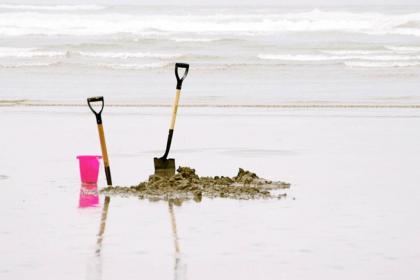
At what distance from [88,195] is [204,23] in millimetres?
46376

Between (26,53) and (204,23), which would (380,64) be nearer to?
(26,53)

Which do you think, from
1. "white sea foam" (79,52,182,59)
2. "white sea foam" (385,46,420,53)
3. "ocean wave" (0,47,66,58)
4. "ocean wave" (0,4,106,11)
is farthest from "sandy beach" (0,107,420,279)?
"ocean wave" (0,4,106,11)

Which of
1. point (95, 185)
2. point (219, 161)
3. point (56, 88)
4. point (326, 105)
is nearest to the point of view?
point (95, 185)

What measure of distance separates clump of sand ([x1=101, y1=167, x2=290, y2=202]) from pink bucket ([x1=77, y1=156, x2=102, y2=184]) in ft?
1.68

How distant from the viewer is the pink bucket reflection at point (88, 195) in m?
9.39

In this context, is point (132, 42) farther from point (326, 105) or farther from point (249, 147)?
point (249, 147)

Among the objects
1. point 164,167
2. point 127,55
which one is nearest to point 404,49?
point 127,55

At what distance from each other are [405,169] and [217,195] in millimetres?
3102

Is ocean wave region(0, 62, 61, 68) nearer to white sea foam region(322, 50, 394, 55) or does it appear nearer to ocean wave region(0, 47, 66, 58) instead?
ocean wave region(0, 47, 66, 58)

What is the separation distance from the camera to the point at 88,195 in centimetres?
995

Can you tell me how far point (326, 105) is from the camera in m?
22.5

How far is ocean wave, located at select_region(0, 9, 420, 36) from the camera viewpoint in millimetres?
51500

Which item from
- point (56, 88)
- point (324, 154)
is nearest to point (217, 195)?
point (324, 154)

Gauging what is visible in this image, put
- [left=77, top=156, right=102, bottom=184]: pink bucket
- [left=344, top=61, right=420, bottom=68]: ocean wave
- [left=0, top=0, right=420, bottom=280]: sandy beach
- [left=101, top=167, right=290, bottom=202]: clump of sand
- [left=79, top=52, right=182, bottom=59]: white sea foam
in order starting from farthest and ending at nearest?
[left=79, top=52, right=182, bottom=59]: white sea foam
[left=344, top=61, right=420, bottom=68]: ocean wave
[left=77, top=156, right=102, bottom=184]: pink bucket
[left=101, top=167, right=290, bottom=202]: clump of sand
[left=0, top=0, right=420, bottom=280]: sandy beach
